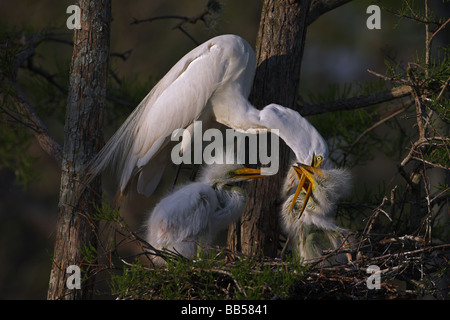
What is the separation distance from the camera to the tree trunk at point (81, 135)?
2.10 m

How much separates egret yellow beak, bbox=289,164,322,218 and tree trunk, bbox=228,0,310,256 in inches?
12.1

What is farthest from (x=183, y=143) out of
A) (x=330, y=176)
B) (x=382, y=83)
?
(x=382, y=83)

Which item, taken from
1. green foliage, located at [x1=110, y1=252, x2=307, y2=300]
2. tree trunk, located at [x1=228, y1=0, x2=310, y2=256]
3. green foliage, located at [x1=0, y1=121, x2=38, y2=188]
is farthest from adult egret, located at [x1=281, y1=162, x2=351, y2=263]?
green foliage, located at [x1=0, y1=121, x2=38, y2=188]

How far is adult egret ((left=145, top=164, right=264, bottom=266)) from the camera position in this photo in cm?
197

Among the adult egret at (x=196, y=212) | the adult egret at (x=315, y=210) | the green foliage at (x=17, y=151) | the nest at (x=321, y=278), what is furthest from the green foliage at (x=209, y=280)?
the green foliage at (x=17, y=151)

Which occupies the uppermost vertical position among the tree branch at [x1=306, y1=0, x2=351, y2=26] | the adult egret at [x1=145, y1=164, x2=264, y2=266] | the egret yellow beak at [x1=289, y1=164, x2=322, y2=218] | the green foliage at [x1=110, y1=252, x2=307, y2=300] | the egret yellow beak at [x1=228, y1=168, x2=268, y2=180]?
the tree branch at [x1=306, y1=0, x2=351, y2=26]

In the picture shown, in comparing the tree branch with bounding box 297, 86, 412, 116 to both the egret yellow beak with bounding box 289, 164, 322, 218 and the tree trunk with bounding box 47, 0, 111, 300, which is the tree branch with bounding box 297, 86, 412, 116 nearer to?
the egret yellow beak with bounding box 289, 164, 322, 218

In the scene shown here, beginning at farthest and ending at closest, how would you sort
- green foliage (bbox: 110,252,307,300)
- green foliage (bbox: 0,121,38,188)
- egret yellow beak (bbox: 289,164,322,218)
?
1. green foliage (bbox: 0,121,38,188)
2. egret yellow beak (bbox: 289,164,322,218)
3. green foliage (bbox: 110,252,307,300)

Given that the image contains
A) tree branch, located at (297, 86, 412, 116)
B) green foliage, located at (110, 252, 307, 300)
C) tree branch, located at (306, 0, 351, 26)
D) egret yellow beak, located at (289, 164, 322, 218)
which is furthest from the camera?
tree branch, located at (306, 0, 351, 26)

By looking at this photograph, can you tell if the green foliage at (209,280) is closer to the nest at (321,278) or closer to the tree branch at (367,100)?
the nest at (321,278)

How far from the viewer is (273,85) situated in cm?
245

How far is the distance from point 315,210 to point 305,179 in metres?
0.11

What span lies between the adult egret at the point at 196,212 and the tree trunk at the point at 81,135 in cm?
24

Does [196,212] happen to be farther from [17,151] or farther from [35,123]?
[17,151]
